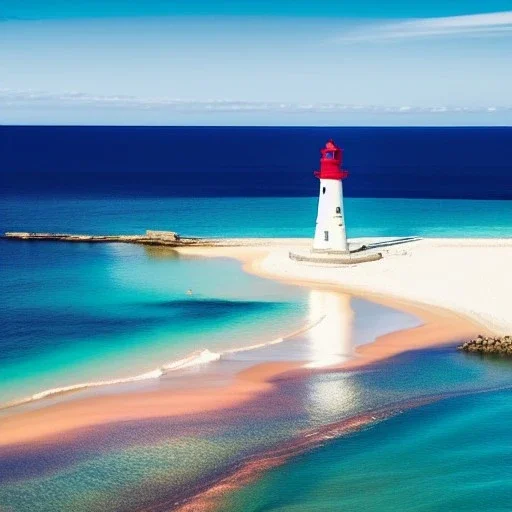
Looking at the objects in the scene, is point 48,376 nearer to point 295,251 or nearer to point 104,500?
point 104,500

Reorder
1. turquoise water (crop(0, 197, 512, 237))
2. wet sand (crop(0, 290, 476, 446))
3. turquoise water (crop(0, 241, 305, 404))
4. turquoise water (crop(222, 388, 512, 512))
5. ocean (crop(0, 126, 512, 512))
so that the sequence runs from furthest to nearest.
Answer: turquoise water (crop(0, 197, 512, 237)) < turquoise water (crop(0, 241, 305, 404)) < wet sand (crop(0, 290, 476, 446)) < ocean (crop(0, 126, 512, 512)) < turquoise water (crop(222, 388, 512, 512))

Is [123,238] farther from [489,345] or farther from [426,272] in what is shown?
[489,345]

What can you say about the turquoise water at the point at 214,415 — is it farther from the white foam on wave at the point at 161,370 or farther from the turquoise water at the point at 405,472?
the white foam on wave at the point at 161,370

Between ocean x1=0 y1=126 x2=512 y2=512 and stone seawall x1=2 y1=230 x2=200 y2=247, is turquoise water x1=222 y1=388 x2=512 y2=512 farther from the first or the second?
stone seawall x1=2 y1=230 x2=200 y2=247

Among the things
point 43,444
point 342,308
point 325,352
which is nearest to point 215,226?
point 342,308

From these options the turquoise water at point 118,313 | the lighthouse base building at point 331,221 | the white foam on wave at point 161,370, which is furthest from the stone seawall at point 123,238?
the white foam on wave at point 161,370

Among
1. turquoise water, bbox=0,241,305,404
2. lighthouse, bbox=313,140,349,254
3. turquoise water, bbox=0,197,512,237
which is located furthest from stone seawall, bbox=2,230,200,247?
lighthouse, bbox=313,140,349,254

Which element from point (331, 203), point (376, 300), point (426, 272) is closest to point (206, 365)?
point (376, 300)
